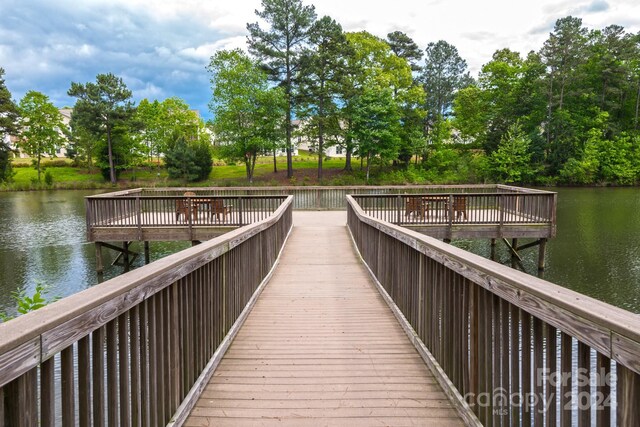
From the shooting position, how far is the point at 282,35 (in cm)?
3938

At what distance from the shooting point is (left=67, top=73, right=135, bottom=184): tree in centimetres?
4394

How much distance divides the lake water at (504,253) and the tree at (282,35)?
2181 centimetres

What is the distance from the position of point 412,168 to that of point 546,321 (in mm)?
43047

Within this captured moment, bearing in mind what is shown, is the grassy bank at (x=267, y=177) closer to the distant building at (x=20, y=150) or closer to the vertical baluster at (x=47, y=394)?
the distant building at (x=20, y=150)

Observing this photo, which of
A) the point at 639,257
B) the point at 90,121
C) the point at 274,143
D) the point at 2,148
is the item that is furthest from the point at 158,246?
the point at 2,148

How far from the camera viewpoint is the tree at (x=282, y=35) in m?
38.8

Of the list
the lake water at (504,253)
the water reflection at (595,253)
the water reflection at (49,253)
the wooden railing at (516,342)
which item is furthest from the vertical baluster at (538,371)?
the water reflection at (49,253)

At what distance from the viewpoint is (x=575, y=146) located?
42.9 meters

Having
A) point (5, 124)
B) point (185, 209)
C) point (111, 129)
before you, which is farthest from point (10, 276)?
Result: point (5, 124)

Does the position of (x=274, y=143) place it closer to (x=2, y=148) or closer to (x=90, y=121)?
(x=90, y=121)

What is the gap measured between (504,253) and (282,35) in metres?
31.1

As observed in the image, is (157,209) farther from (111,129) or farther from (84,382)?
(111,129)

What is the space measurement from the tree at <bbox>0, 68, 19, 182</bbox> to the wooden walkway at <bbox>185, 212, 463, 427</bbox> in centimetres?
4948

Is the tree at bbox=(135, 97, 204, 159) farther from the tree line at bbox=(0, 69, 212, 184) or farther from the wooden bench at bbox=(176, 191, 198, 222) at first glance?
the wooden bench at bbox=(176, 191, 198, 222)
